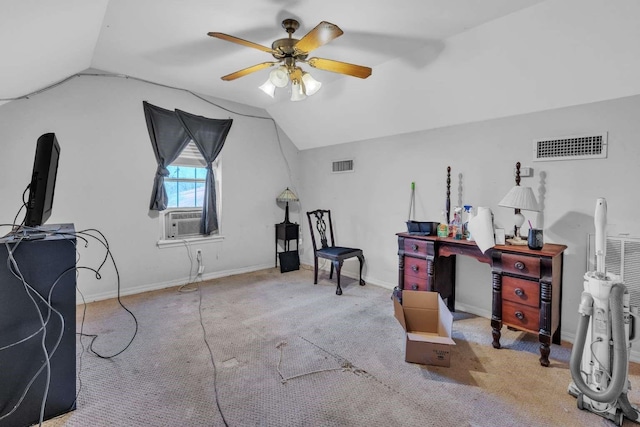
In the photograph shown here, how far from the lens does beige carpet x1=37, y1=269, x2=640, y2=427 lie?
1.63 metres

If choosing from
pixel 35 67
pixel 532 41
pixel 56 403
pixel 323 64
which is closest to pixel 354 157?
pixel 323 64

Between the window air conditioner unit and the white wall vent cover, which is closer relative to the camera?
the white wall vent cover

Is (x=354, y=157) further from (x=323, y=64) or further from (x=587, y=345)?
(x=587, y=345)

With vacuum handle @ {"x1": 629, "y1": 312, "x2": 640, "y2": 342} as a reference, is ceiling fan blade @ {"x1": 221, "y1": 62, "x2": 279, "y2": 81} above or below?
above

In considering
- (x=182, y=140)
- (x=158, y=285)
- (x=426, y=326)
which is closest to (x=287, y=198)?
(x=182, y=140)

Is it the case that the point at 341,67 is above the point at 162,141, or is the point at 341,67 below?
above

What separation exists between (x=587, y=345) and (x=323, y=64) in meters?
2.46

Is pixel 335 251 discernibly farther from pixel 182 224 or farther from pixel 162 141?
pixel 162 141

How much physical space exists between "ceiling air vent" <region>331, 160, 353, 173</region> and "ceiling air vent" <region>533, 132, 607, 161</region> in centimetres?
212

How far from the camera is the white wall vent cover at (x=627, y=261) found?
216cm

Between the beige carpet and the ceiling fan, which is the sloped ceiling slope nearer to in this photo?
the ceiling fan

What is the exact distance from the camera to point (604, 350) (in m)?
1.65

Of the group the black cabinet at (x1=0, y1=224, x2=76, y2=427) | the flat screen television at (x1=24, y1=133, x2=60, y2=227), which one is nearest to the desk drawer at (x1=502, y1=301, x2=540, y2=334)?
the black cabinet at (x1=0, y1=224, x2=76, y2=427)

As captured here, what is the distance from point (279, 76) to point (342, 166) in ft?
A: 6.80
